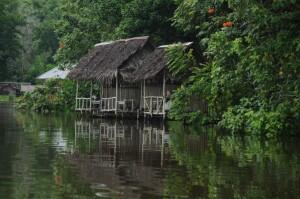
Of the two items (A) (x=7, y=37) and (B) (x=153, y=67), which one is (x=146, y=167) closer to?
(B) (x=153, y=67)

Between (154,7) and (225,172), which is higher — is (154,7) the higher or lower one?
the higher one

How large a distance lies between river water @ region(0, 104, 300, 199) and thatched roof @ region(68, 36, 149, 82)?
14081 mm

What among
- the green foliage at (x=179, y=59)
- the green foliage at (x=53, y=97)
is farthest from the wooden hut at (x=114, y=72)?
the green foliage at (x=53, y=97)

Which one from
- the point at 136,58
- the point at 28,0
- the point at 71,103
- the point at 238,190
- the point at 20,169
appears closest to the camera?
the point at 238,190

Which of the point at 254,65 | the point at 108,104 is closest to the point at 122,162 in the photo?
the point at 254,65

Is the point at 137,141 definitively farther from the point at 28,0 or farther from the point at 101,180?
the point at 28,0

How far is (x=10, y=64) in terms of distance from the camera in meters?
79.2

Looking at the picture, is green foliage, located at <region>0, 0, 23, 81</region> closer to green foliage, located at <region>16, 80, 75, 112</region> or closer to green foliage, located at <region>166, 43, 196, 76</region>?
green foliage, located at <region>16, 80, 75, 112</region>

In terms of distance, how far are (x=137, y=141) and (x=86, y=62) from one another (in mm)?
20186

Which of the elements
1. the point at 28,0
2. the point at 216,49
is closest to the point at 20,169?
the point at 216,49

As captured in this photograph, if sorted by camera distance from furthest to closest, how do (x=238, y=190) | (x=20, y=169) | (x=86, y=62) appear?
(x=86, y=62) < (x=20, y=169) < (x=238, y=190)

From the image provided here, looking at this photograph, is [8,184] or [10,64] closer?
[8,184]

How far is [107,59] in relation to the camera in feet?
123

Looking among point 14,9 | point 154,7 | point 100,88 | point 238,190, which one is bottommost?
point 238,190
